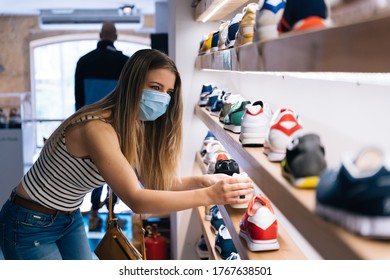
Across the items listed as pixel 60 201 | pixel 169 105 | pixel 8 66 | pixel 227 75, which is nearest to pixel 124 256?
pixel 60 201

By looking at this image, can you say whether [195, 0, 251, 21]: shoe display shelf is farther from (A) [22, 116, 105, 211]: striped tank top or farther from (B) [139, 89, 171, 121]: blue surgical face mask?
(A) [22, 116, 105, 211]: striped tank top

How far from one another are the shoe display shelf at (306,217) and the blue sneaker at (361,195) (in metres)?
0.02

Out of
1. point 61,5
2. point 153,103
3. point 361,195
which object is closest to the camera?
point 361,195

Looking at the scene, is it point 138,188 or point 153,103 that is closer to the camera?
point 138,188

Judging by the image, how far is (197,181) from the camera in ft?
6.19

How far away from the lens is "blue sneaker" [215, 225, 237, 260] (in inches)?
88.9

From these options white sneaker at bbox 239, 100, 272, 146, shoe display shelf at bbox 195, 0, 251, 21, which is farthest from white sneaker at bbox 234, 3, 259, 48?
shoe display shelf at bbox 195, 0, 251, 21

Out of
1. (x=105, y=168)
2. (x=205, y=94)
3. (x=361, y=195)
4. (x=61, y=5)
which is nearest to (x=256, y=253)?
(x=105, y=168)

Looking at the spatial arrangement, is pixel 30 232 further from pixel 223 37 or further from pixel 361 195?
pixel 361 195

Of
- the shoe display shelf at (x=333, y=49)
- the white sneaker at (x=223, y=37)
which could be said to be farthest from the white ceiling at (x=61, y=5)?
the shoe display shelf at (x=333, y=49)

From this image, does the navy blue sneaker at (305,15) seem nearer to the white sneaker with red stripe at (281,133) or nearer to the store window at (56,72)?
the white sneaker with red stripe at (281,133)

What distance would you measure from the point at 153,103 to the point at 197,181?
1.01ft
